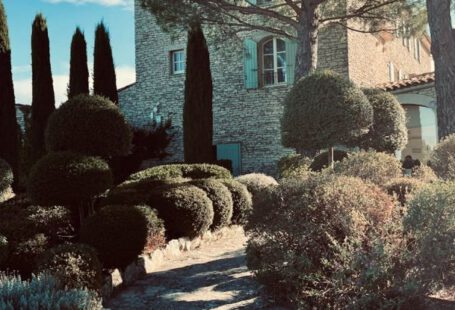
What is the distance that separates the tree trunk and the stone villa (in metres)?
6.00

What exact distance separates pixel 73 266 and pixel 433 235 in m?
3.81

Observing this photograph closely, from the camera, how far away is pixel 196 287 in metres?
7.07

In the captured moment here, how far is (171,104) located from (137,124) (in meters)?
1.80

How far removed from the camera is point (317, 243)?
18.3 feet

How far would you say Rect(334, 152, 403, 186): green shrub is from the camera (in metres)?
8.09

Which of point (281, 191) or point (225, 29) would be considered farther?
point (225, 29)

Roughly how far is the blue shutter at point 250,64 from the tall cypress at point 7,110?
7.91m

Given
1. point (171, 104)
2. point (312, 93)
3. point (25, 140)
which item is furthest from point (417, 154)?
point (25, 140)

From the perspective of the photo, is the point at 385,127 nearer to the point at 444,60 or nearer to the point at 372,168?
the point at 444,60

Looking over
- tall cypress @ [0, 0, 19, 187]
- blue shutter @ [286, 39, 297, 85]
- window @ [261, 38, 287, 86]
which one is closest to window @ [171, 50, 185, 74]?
window @ [261, 38, 287, 86]

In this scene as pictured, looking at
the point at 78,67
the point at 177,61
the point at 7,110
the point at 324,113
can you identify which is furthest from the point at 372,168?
the point at 177,61

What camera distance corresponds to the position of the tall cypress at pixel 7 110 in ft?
54.5

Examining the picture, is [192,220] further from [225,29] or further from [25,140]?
[25,140]

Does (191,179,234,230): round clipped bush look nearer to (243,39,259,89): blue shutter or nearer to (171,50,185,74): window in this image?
(243,39,259,89): blue shutter
